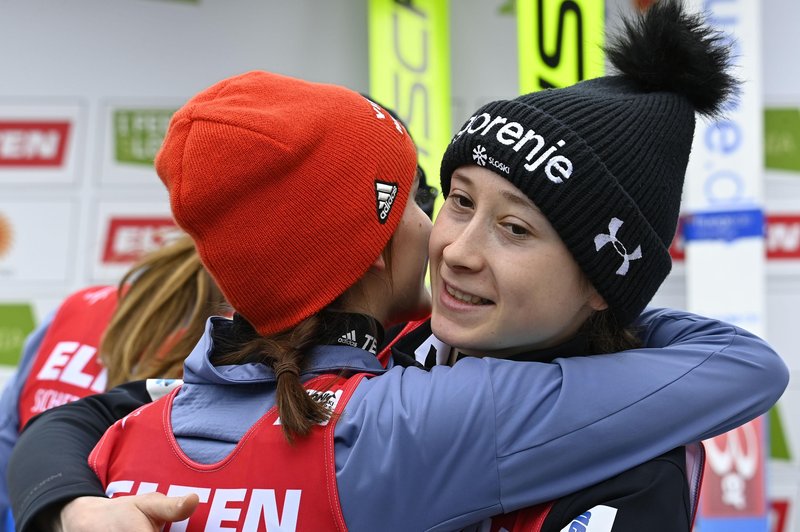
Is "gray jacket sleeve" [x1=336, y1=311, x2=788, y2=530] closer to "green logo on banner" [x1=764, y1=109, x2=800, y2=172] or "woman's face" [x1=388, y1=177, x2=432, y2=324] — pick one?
"woman's face" [x1=388, y1=177, x2=432, y2=324]

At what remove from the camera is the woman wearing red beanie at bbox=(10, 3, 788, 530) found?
2.88 feet

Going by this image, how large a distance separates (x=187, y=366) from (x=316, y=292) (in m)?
0.17

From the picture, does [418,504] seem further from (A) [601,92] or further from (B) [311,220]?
(A) [601,92]

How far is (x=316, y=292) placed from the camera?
106cm

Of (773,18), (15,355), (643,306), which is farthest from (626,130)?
(15,355)

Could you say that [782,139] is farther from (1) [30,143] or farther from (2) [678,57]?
(1) [30,143]

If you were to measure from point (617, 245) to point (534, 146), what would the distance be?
14 cm

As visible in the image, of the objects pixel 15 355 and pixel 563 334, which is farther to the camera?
pixel 15 355

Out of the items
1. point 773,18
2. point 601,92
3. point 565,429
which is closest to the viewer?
point 565,429

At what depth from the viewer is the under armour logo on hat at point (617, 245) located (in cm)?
96

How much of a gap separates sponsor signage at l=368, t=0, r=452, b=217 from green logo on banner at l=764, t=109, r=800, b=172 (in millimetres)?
1407

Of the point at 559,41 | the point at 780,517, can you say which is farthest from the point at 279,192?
the point at 780,517

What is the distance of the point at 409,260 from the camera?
1.14 metres

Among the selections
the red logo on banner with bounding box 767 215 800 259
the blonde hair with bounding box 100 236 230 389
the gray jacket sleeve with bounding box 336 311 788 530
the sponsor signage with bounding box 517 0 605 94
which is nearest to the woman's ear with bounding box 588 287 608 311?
the gray jacket sleeve with bounding box 336 311 788 530
